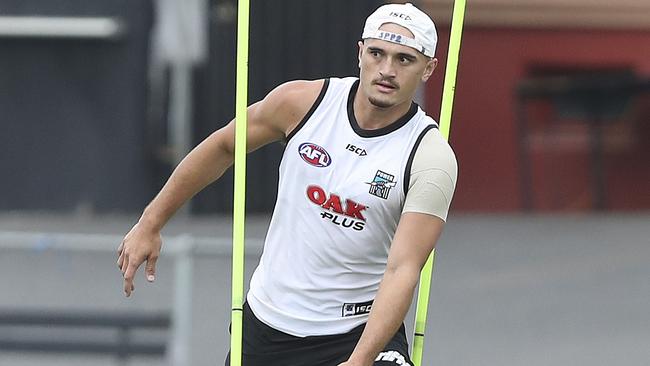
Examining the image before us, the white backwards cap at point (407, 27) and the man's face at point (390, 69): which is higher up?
the white backwards cap at point (407, 27)

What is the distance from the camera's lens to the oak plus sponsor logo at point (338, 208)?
530 centimetres

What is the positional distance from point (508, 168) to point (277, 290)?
29.5 feet

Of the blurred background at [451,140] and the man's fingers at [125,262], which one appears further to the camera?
the blurred background at [451,140]

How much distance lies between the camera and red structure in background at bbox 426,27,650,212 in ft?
46.5

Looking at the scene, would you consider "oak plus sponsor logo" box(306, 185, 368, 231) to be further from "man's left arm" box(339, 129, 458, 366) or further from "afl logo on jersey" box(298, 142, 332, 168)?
"man's left arm" box(339, 129, 458, 366)

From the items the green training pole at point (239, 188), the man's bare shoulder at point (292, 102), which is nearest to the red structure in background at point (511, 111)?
the man's bare shoulder at point (292, 102)

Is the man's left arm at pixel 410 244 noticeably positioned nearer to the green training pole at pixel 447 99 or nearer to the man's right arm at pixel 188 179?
the green training pole at pixel 447 99

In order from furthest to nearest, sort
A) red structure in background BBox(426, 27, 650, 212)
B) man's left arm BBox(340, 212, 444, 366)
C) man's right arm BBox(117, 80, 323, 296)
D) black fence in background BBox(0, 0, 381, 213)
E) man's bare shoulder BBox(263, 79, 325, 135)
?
red structure in background BBox(426, 27, 650, 212), black fence in background BBox(0, 0, 381, 213), man's right arm BBox(117, 80, 323, 296), man's bare shoulder BBox(263, 79, 325, 135), man's left arm BBox(340, 212, 444, 366)

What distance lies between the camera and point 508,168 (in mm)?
14391

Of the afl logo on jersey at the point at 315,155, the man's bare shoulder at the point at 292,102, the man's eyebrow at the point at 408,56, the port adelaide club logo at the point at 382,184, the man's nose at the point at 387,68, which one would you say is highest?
the man's eyebrow at the point at 408,56

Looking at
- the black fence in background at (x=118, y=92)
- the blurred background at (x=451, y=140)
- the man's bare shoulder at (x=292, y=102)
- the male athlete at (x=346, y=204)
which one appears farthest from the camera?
the black fence in background at (x=118, y=92)

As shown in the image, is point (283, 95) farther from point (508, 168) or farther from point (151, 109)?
point (508, 168)

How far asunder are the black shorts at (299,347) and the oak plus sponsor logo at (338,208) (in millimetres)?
437

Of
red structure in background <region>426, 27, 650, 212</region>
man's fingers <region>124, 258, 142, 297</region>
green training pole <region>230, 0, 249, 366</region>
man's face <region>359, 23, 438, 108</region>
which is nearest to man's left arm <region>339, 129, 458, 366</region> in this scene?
man's face <region>359, 23, 438, 108</region>
